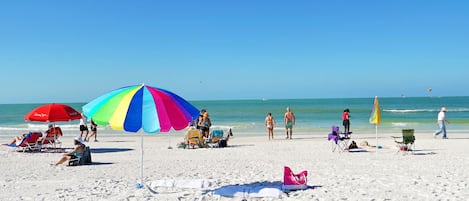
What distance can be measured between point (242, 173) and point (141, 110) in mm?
3558

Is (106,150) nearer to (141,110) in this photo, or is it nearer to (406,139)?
(141,110)

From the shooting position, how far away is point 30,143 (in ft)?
42.8

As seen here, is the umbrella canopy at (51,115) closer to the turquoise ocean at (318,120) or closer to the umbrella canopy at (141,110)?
the umbrella canopy at (141,110)

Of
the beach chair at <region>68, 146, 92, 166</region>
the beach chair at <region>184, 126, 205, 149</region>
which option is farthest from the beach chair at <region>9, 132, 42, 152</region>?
the beach chair at <region>184, 126, 205, 149</region>

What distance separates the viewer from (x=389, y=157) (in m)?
11.2

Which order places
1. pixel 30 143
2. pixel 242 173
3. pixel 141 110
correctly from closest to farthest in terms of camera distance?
pixel 141 110 → pixel 242 173 → pixel 30 143

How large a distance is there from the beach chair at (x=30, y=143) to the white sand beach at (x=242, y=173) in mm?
364

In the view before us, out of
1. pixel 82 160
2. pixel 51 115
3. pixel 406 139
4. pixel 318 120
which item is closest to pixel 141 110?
pixel 82 160

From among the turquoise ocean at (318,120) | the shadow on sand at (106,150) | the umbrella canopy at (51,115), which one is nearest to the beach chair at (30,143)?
the umbrella canopy at (51,115)

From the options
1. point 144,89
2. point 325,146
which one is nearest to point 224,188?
point 144,89

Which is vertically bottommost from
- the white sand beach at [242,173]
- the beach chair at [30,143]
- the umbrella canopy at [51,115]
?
the white sand beach at [242,173]

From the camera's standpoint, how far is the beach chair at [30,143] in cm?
1297

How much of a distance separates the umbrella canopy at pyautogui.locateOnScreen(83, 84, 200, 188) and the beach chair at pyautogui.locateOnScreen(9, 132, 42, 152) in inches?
326

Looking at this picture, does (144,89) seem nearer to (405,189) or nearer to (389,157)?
(405,189)
